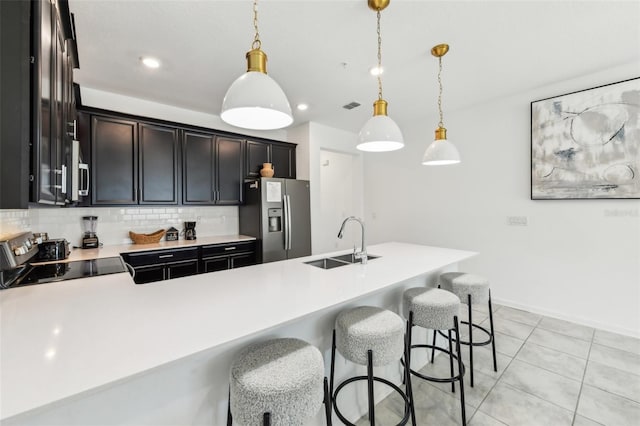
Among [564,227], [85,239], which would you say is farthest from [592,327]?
[85,239]

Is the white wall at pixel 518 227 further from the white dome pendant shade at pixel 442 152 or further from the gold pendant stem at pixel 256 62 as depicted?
the gold pendant stem at pixel 256 62

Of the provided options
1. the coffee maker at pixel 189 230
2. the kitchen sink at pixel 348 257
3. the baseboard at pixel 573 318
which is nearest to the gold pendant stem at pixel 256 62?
the kitchen sink at pixel 348 257

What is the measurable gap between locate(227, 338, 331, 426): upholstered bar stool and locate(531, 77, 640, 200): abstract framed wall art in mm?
3414

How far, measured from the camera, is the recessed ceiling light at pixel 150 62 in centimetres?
240

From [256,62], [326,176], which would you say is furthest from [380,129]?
[326,176]

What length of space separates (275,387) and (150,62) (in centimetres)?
288

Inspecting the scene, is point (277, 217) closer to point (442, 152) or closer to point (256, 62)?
point (442, 152)

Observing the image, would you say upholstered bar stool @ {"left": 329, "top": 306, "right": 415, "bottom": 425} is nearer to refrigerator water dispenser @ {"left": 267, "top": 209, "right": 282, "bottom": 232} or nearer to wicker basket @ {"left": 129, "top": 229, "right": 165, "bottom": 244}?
refrigerator water dispenser @ {"left": 267, "top": 209, "right": 282, "bottom": 232}

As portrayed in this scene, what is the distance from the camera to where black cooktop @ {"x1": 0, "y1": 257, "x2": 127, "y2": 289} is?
149cm

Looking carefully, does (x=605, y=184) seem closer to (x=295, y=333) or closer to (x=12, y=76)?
(x=295, y=333)

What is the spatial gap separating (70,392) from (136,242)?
3.04 meters

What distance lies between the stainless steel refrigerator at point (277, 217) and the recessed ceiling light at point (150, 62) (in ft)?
5.38

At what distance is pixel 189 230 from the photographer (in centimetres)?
359

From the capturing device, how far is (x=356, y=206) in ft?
16.9
